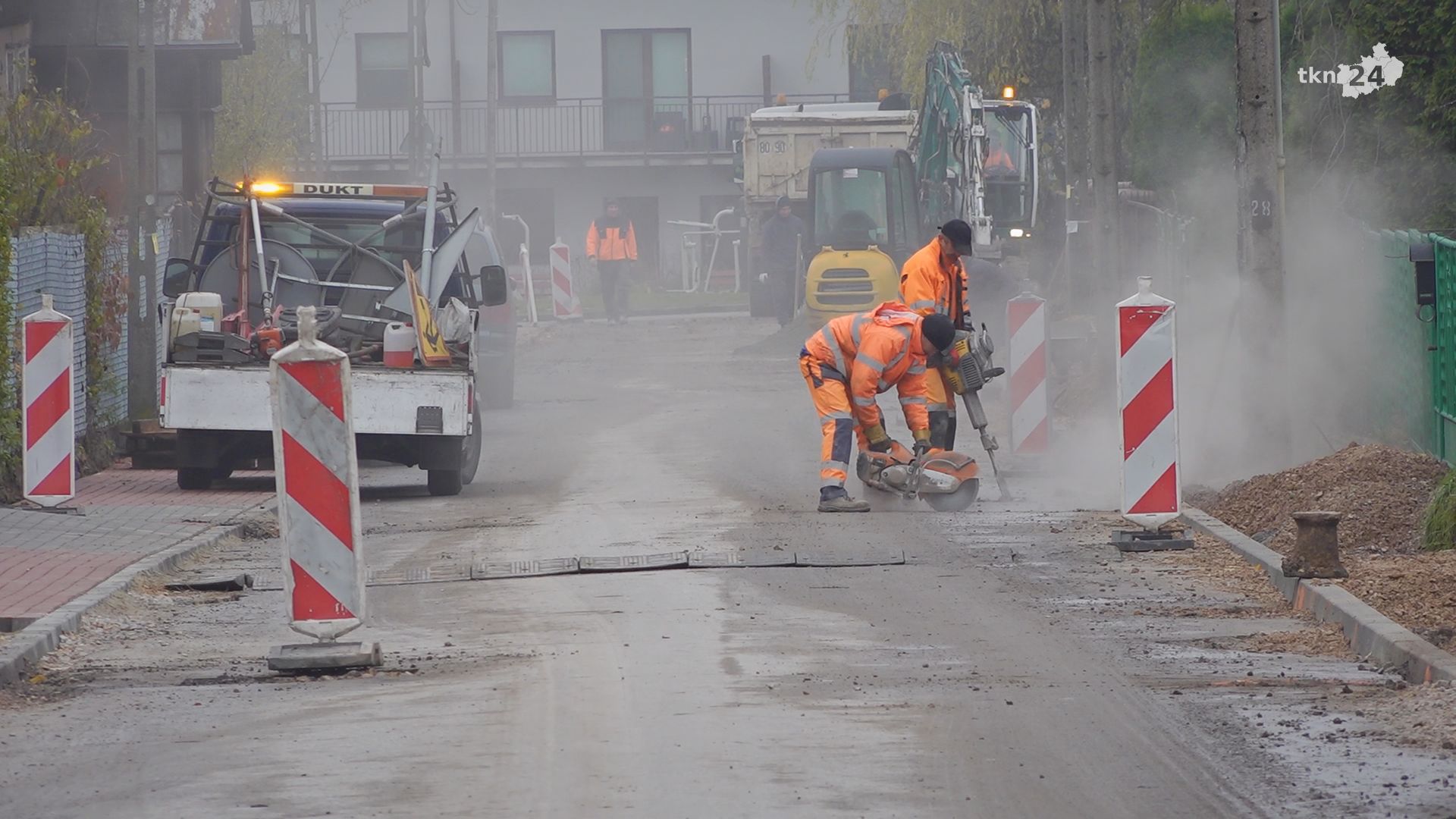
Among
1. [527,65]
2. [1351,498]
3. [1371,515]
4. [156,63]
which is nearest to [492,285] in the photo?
[1351,498]

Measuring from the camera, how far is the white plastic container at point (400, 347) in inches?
612

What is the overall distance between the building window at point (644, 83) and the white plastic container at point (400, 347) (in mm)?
37475

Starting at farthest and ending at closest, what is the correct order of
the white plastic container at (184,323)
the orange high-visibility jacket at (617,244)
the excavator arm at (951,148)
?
1. the orange high-visibility jacket at (617,244)
2. the excavator arm at (951,148)
3. the white plastic container at (184,323)

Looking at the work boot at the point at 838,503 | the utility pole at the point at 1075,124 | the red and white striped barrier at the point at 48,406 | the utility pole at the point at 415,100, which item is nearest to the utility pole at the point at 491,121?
the utility pole at the point at 415,100

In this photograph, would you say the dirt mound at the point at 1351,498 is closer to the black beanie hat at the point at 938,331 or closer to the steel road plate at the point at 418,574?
the black beanie hat at the point at 938,331

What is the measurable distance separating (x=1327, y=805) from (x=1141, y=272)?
2317 cm

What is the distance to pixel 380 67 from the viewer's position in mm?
52656

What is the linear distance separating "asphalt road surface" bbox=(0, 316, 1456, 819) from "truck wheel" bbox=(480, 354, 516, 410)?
1006cm

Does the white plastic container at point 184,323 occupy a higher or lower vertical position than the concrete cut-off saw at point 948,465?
higher

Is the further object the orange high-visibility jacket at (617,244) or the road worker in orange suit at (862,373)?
the orange high-visibility jacket at (617,244)

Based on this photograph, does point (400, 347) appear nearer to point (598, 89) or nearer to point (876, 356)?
point (876, 356)

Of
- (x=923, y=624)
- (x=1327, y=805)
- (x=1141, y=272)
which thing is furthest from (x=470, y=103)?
(x=1327, y=805)

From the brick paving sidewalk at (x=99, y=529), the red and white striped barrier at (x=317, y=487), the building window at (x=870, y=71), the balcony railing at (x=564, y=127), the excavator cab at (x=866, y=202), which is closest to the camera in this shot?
the red and white striped barrier at (x=317, y=487)

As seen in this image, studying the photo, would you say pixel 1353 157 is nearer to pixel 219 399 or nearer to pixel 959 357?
pixel 959 357
